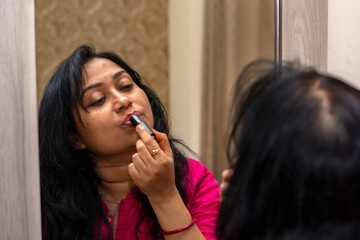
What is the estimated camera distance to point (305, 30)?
2.80 ft

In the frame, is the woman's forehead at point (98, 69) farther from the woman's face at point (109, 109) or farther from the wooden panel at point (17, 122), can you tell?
the wooden panel at point (17, 122)

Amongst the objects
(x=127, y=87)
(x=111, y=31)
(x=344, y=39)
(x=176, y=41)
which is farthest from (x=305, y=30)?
(x=111, y=31)

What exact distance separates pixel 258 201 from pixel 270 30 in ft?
1.93

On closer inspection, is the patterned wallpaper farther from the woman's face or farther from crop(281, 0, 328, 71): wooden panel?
crop(281, 0, 328, 71): wooden panel

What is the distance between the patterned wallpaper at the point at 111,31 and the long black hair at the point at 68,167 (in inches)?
7.1

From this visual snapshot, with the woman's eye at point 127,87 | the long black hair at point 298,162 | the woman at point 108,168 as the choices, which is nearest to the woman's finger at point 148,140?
the woman at point 108,168

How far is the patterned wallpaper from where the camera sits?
1126mm

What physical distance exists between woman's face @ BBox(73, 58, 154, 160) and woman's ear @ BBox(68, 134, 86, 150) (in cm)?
2

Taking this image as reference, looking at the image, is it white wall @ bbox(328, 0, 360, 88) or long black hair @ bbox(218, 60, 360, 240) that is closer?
long black hair @ bbox(218, 60, 360, 240)

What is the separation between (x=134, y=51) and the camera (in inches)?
51.3

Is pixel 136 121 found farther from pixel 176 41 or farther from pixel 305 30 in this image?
pixel 176 41

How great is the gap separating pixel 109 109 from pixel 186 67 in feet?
1.66

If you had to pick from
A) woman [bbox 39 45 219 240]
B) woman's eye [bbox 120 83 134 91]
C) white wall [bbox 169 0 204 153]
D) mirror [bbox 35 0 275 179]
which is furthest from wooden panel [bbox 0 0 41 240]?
white wall [bbox 169 0 204 153]

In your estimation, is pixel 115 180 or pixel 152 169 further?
pixel 115 180
